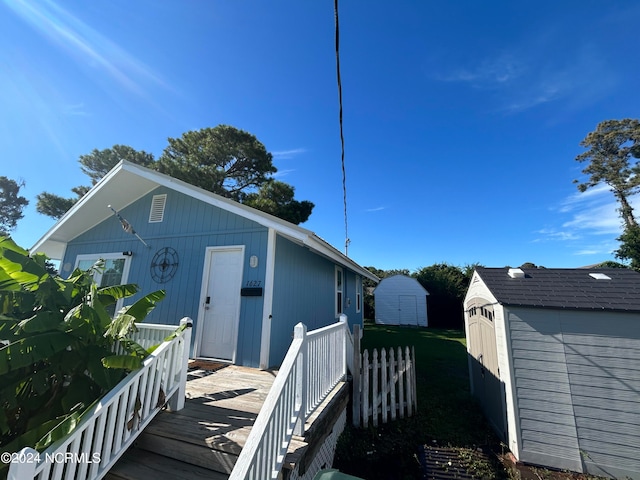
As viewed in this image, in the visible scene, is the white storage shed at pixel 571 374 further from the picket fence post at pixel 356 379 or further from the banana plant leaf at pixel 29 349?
the banana plant leaf at pixel 29 349

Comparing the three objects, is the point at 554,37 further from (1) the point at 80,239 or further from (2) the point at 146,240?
(1) the point at 80,239

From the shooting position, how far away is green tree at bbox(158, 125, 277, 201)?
596 inches

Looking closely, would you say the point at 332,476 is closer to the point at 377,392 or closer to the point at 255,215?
the point at 377,392

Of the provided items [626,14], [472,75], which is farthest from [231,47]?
[626,14]

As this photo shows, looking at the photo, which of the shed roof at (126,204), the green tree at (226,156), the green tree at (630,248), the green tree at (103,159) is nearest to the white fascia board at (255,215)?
the shed roof at (126,204)

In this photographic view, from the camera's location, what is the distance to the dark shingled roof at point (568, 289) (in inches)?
148

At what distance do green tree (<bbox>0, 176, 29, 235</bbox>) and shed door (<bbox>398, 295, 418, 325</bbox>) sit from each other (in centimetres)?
3323

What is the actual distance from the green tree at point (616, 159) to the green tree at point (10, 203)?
47992 mm

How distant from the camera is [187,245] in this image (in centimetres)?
609

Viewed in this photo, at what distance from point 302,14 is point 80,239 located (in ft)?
29.0

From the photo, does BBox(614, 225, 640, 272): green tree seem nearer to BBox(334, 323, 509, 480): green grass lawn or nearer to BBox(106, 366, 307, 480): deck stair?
BBox(334, 323, 509, 480): green grass lawn

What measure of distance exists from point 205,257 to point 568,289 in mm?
7126

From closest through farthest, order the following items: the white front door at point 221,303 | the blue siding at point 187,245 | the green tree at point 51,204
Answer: the blue siding at point 187,245 → the white front door at point 221,303 → the green tree at point 51,204

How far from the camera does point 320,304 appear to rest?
314 inches
